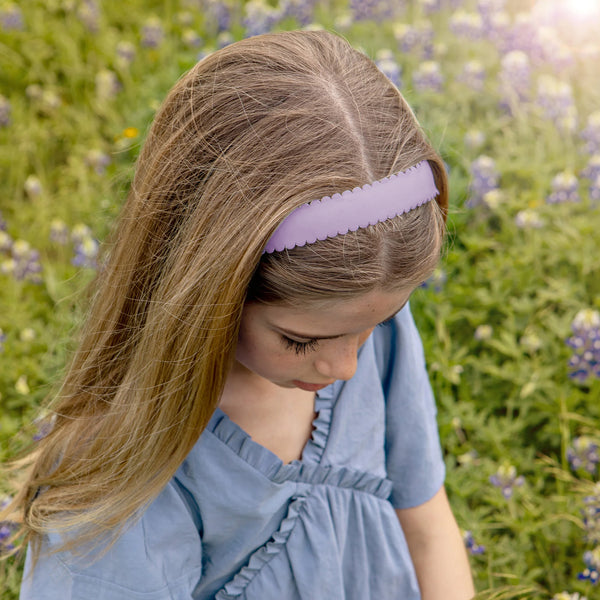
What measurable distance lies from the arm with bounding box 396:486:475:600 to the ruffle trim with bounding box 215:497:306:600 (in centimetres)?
29

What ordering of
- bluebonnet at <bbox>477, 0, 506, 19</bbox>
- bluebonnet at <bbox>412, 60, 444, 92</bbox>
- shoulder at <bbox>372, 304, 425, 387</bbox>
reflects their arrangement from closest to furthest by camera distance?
shoulder at <bbox>372, 304, 425, 387</bbox>
bluebonnet at <bbox>412, 60, 444, 92</bbox>
bluebonnet at <bbox>477, 0, 506, 19</bbox>

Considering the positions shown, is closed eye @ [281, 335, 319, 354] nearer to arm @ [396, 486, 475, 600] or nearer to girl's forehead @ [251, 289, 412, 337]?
girl's forehead @ [251, 289, 412, 337]

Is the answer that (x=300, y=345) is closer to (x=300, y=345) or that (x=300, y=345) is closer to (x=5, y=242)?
(x=300, y=345)

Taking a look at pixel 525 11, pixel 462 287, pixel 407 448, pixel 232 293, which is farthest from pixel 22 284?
pixel 525 11

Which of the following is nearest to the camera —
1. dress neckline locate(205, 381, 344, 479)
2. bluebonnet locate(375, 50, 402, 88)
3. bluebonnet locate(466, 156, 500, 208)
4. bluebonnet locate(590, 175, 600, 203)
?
dress neckline locate(205, 381, 344, 479)

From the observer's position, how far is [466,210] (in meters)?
2.25

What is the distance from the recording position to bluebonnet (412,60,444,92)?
9.76 feet

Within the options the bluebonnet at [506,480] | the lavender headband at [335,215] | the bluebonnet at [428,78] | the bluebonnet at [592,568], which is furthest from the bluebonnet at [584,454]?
the bluebonnet at [428,78]

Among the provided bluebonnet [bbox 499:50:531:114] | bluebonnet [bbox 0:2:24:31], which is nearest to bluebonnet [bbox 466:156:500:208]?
bluebonnet [bbox 499:50:531:114]

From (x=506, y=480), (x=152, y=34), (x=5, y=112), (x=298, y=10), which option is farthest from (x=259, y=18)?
(x=506, y=480)

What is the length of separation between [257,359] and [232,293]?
17 centimetres

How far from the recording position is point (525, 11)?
3.84m

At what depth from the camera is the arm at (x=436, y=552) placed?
5.11 ft

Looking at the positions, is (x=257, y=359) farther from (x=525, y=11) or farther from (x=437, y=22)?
(x=525, y=11)
